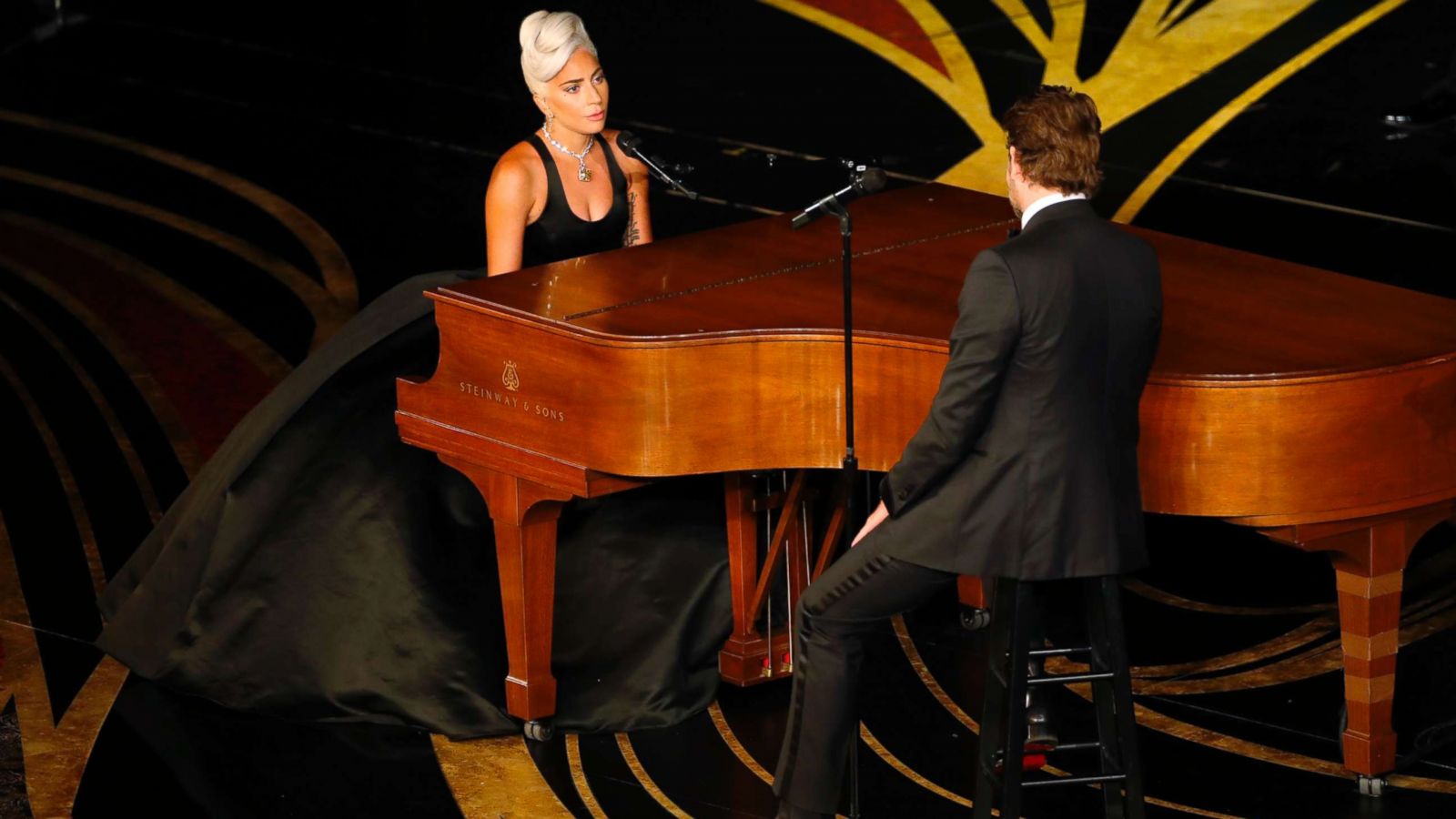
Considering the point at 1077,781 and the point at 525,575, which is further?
the point at 525,575

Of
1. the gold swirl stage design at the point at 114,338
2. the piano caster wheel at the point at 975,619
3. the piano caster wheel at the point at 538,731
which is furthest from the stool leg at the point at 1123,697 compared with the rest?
the gold swirl stage design at the point at 114,338

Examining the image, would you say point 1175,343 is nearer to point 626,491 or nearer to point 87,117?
point 626,491

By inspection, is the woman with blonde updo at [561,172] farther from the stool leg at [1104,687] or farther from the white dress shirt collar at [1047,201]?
the stool leg at [1104,687]

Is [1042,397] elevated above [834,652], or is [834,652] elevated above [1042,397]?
[1042,397]

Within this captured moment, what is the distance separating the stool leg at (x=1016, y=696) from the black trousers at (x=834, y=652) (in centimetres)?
14

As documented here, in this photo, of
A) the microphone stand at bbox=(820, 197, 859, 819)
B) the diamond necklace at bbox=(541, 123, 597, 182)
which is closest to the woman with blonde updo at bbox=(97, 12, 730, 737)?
the diamond necklace at bbox=(541, 123, 597, 182)

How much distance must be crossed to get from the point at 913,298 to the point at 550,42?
1.14 meters

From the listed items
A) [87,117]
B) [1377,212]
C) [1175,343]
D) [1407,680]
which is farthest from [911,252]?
[87,117]

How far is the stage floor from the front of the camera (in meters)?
4.98

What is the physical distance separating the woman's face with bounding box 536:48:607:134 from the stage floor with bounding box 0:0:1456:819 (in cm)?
103

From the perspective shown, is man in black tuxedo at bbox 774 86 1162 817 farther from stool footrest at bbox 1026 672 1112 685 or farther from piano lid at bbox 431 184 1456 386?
piano lid at bbox 431 184 1456 386

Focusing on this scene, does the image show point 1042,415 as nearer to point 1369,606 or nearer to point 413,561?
point 1369,606

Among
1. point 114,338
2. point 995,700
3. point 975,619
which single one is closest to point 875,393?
point 995,700

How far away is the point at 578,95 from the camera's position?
17.6 feet
